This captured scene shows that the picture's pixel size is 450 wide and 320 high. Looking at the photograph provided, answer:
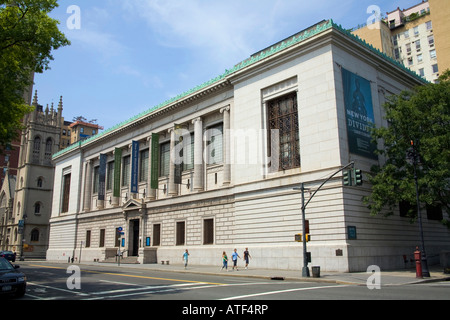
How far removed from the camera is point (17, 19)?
2116 centimetres

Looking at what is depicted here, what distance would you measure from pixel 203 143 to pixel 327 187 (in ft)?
54.3

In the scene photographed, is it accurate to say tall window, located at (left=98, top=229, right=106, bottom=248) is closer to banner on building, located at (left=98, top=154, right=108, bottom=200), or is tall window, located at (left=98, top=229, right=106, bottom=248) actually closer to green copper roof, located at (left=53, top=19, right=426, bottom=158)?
banner on building, located at (left=98, top=154, right=108, bottom=200)

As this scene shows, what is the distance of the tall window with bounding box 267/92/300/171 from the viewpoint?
105 feet

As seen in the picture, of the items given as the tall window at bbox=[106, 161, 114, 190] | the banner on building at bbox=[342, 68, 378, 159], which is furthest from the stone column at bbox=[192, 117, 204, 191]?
the tall window at bbox=[106, 161, 114, 190]

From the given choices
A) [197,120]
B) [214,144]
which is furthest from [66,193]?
[214,144]

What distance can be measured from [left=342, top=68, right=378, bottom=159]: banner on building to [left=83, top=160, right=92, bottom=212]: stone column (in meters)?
42.8

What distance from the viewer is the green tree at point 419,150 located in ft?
86.0

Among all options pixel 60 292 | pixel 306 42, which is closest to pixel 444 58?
pixel 306 42

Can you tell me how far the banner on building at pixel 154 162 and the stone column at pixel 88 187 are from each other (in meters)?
19.0

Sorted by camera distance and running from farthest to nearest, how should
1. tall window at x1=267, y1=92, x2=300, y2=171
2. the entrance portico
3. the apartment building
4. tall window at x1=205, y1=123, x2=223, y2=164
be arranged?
the apartment building
the entrance portico
tall window at x1=205, y1=123, x2=223, y2=164
tall window at x1=267, y1=92, x2=300, y2=171

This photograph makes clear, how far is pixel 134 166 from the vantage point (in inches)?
1918

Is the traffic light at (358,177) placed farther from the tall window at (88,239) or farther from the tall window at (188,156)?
the tall window at (88,239)

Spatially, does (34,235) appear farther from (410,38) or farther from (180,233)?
(410,38)
